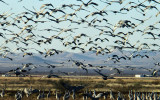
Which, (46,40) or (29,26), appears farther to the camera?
(46,40)

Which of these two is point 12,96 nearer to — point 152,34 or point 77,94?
point 77,94

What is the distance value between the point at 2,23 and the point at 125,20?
57.4 feet

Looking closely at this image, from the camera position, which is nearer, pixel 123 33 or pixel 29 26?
pixel 29 26

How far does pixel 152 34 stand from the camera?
59469mm

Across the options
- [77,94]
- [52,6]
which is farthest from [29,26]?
[77,94]

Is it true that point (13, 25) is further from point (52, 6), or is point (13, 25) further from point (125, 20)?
point (125, 20)

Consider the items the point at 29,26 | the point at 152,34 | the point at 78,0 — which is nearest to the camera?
the point at 78,0

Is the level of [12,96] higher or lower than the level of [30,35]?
lower

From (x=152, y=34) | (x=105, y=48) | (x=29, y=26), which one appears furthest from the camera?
(x=105, y=48)

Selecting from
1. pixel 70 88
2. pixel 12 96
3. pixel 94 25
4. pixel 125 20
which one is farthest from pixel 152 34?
pixel 12 96

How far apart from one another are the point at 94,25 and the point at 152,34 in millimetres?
9864

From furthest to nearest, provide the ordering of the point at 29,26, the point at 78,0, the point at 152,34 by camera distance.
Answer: the point at 152,34
the point at 29,26
the point at 78,0

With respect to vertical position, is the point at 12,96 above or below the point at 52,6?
below

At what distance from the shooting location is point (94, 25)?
180 feet
